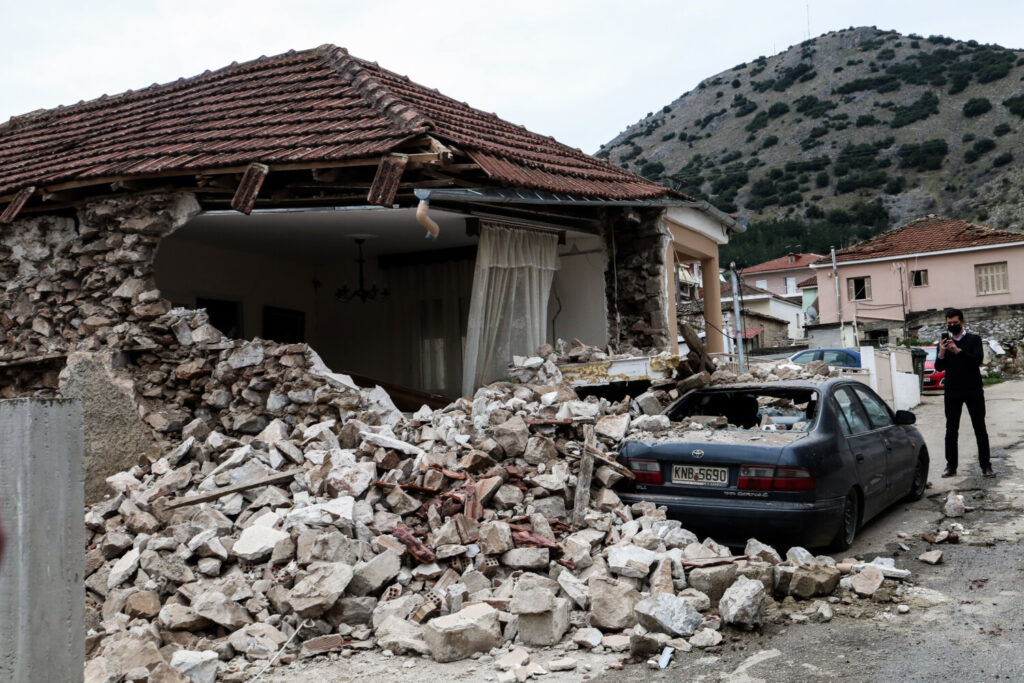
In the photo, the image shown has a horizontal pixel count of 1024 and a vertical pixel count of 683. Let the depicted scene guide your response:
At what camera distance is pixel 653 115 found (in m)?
115

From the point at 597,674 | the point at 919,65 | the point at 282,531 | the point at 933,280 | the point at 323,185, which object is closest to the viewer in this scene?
the point at 597,674

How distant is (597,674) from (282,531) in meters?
2.60

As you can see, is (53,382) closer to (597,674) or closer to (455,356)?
(455,356)

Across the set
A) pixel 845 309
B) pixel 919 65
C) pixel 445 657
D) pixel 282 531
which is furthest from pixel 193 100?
pixel 919 65

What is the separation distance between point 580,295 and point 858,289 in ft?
114

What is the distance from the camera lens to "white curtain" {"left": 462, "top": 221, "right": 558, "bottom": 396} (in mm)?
9969

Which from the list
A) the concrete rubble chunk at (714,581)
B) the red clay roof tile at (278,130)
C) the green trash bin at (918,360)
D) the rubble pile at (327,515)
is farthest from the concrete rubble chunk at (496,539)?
the green trash bin at (918,360)

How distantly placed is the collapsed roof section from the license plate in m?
3.79

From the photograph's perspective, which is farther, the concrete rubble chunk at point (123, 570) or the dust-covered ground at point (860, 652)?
the concrete rubble chunk at point (123, 570)

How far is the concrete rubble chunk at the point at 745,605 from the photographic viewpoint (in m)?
5.02

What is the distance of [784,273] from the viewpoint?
61.4 m

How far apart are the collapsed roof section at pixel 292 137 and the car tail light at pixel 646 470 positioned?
3476 mm

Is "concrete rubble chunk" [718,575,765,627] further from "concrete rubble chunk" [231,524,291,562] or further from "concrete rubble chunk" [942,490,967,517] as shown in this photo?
"concrete rubble chunk" [942,490,967,517]

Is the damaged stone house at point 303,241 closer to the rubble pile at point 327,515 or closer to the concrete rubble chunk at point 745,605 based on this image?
the rubble pile at point 327,515
